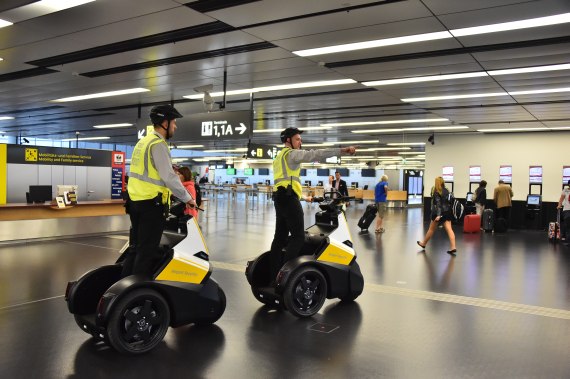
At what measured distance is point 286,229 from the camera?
16.5 ft

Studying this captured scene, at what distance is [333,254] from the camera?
4.98 metres

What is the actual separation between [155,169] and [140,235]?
524mm

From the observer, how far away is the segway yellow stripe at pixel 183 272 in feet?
12.5

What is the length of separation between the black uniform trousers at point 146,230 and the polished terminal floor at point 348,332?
67 centimetres

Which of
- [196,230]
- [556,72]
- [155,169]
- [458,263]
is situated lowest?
[458,263]

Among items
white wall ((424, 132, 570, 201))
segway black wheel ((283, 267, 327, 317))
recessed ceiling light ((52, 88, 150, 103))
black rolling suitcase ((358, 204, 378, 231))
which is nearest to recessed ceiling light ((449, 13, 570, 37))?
segway black wheel ((283, 267, 327, 317))

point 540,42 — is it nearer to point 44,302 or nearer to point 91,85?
point 44,302

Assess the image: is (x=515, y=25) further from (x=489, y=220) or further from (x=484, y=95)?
(x=489, y=220)

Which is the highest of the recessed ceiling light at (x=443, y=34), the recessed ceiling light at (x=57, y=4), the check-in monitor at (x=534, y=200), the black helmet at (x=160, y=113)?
the recessed ceiling light at (x=443, y=34)

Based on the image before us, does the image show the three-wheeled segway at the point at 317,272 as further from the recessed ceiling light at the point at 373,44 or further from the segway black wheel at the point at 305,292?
the recessed ceiling light at the point at 373,44

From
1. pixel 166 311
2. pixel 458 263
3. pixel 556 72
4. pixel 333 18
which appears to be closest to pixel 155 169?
A: pixel 166 311

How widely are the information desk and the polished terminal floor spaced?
237 cm

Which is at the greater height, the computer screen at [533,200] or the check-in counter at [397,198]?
the computer screen at [533,200]

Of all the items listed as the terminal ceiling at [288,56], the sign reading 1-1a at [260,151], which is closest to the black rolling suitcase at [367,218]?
the terminal ceiling at [288,56]
